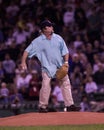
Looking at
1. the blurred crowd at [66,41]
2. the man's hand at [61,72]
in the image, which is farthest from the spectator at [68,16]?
the man's hand at [61,72]

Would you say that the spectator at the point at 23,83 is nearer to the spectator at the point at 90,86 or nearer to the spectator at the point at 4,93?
the spectator at the point at 4,93

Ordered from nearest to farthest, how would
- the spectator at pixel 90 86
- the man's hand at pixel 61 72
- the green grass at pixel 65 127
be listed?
the green grass at pixel 65 127, the man's hand at pixel 61 72, the spectator at pixel 90 86

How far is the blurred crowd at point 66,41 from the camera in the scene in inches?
732

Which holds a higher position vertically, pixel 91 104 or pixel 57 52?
pixel 57 52

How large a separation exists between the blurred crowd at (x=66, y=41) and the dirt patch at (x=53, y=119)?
148 inches

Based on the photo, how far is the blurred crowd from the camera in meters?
18.6

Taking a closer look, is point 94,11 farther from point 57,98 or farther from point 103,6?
point 57,98

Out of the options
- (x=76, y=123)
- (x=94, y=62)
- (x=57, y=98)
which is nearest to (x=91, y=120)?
(x=76, y=123)

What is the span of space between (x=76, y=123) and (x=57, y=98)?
18.7ft

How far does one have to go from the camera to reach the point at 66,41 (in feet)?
70.7

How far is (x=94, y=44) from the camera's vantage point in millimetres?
20703

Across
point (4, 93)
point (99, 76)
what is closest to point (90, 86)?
point (99, 76)

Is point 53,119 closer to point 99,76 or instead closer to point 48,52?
point 48,52

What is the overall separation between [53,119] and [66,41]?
888 cm
